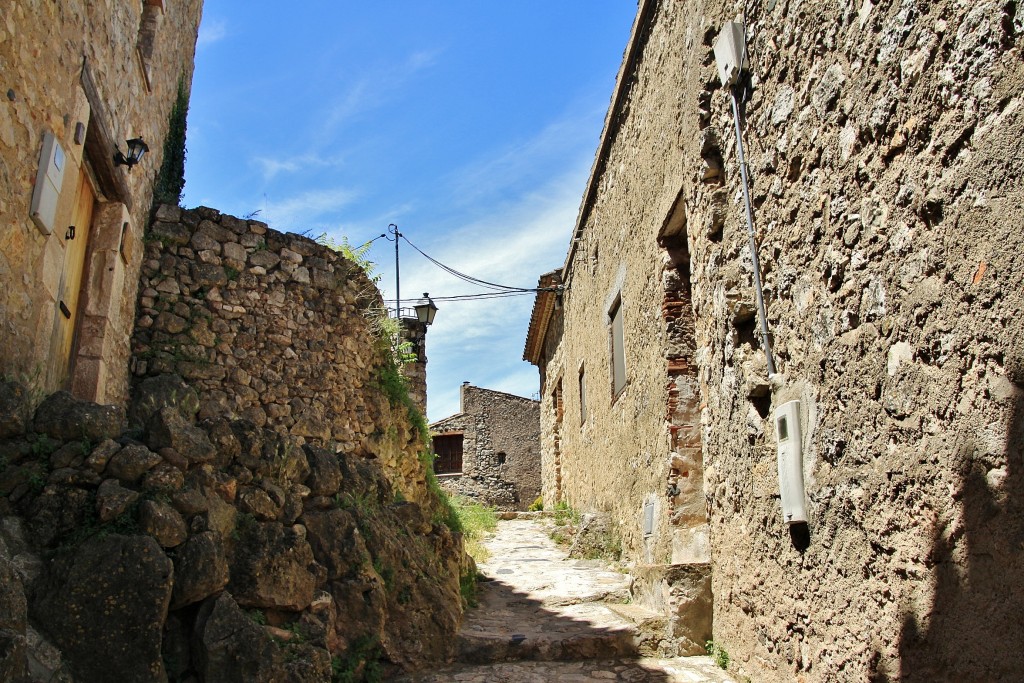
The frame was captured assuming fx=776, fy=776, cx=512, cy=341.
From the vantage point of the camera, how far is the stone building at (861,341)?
6.55 feet

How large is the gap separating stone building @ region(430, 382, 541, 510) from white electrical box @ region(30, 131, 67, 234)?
19552 millimetres

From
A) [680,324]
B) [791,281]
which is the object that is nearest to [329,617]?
[791,281]

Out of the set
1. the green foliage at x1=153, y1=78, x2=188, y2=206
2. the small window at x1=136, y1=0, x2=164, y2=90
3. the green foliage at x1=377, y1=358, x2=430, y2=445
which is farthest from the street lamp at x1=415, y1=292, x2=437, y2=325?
the small window at x1=136, y1=0, x2=164, y2=90

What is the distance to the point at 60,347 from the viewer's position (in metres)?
4.83

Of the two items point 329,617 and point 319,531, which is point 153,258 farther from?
point 329,617

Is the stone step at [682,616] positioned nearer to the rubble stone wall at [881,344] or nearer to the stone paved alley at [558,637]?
the stone paved alley at [558,637]

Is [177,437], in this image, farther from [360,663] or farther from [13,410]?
[360,663]

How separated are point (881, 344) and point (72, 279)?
15.7 feet

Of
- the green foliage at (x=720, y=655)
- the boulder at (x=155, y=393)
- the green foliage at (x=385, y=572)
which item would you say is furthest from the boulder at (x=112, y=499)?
the boulder at (x=155, y=393)

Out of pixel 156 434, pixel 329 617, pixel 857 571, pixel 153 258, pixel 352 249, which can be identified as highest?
pixel 352 249

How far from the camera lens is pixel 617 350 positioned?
24.3ft

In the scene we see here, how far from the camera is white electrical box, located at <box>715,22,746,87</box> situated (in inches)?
148

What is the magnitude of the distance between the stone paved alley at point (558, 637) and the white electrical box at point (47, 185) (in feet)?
9.47

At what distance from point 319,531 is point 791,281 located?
236 cm
